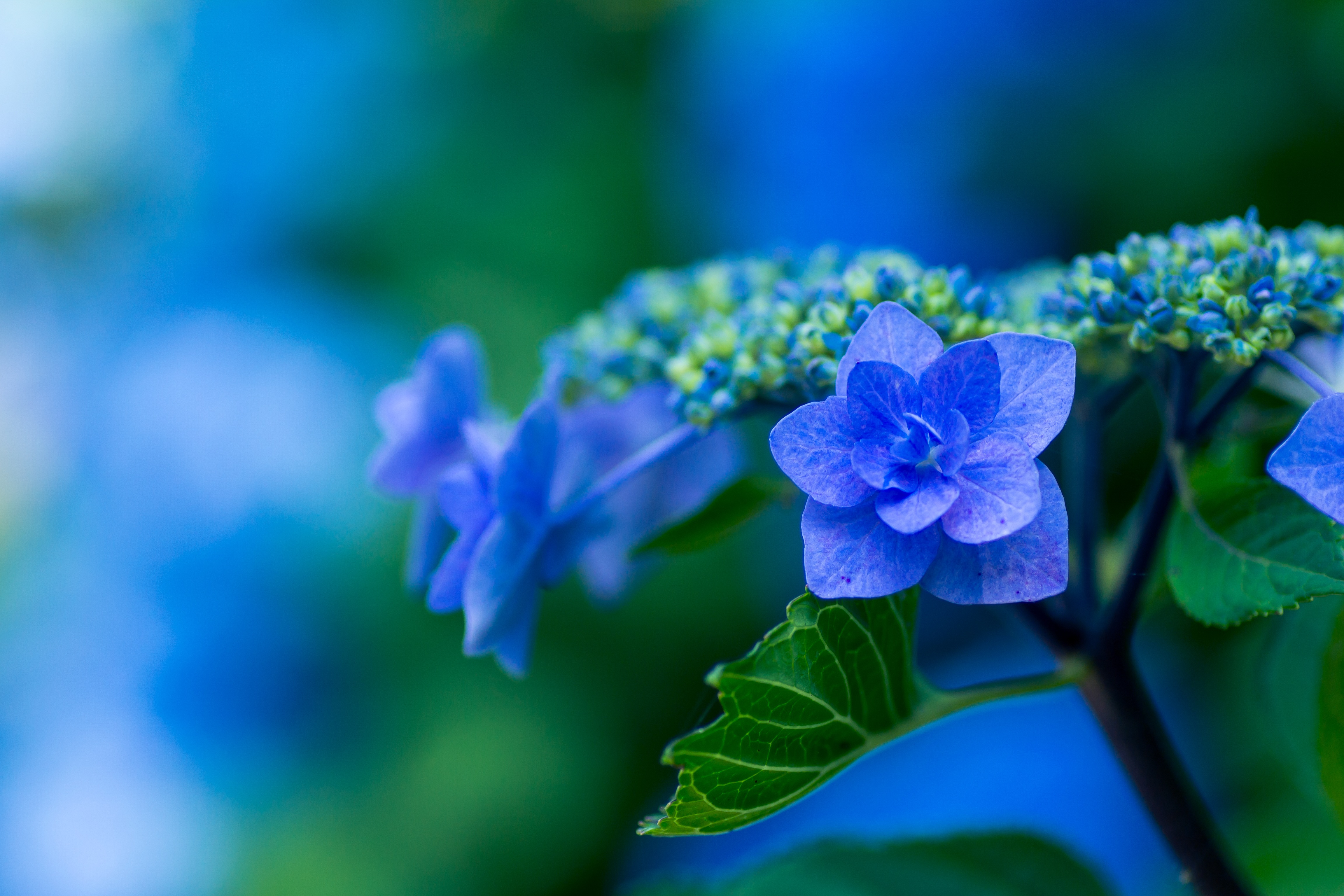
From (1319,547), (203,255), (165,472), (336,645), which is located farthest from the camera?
(203,255)

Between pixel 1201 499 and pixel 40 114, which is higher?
pixel 40 114

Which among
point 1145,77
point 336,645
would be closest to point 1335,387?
point 1145,77

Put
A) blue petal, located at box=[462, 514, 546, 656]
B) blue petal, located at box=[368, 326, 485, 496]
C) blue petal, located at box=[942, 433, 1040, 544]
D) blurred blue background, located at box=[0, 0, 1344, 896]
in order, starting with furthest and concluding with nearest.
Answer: blurred blue background, located at box=[0, 0, 1344, 896]
blue petal, located at box=[368, 326, 485, 496]
blue petal, located at box=[462, 514, 546, 656]
blue petal, located at box=[942, 433, 1040, 544]

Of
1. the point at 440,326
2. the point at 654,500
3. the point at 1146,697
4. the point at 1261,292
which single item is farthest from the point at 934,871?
the point at 440,326

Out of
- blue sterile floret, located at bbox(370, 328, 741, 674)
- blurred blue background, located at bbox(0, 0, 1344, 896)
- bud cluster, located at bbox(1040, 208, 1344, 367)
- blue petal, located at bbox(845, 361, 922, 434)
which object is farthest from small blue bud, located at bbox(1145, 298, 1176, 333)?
blurred blue background, located at bbox(0, 0, 1344, 896)

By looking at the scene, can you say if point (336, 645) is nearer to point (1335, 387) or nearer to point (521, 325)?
point (521, 325)

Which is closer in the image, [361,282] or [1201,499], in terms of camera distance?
[1201,499]

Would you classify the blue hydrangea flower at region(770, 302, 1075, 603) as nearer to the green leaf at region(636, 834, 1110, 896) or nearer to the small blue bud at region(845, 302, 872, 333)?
the small blue bud at region(845, 302, 872, 333)
